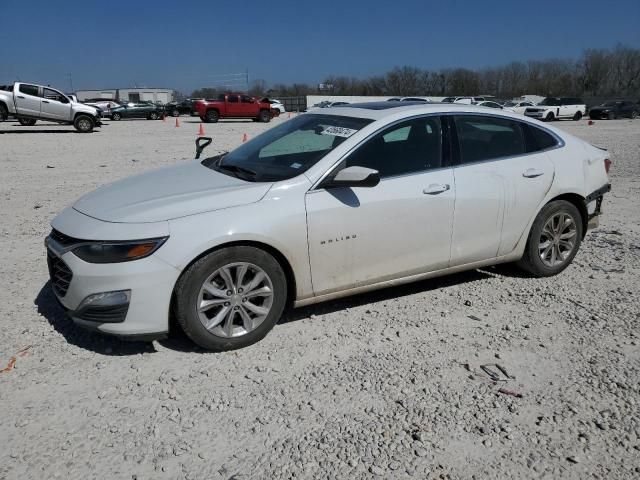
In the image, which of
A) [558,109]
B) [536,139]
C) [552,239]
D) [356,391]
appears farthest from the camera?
[558,109]

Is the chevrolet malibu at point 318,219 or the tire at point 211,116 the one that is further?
the tire at point 211,116

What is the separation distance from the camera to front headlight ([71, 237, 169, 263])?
10.8 ft

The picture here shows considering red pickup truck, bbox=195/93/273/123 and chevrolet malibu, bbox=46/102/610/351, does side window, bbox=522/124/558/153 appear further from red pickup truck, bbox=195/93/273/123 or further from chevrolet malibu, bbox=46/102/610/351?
red pickup truck, bbox=195/93/273/123

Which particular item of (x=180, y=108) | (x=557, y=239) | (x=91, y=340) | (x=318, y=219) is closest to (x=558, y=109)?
(x=180, y=108)

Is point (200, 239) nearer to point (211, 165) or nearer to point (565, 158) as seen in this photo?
point (211, 165)

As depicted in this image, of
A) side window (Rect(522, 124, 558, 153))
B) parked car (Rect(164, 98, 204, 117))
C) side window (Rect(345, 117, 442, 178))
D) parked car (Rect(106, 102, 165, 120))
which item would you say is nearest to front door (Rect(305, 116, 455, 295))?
side window (Rect(345, 117, 442, 178))

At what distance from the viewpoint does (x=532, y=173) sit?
4.64 metres

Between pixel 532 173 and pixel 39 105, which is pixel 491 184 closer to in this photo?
pixel 532 173

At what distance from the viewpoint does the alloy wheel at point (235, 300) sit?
350cm

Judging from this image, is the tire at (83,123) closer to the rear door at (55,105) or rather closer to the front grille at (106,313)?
the rear door at (55,105)

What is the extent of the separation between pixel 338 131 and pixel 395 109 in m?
0.54

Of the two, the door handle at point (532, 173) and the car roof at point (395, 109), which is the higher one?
the car roof at point (395, 109)

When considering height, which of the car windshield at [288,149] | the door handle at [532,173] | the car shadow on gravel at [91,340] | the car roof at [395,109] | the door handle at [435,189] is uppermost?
the car roof at [395,109]

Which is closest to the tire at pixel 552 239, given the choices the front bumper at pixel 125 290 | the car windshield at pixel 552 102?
the front bumper at pixel 125 290
